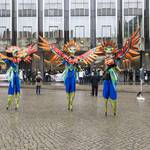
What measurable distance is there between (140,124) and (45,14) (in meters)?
41.1

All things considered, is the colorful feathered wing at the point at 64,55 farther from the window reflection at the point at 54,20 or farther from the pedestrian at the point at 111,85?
the window reflection at the point at 54,20

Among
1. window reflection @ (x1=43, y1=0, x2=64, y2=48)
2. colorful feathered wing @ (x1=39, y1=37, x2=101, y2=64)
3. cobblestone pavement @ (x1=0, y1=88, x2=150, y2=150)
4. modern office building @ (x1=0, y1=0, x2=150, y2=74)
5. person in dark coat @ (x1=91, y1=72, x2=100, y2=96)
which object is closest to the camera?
cobblestone pavement @ (x1=0, y1=88, x2=150, y2=150)

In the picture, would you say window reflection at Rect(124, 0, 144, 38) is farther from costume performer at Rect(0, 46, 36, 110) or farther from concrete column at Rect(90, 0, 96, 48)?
costume performer at Rect(0, 46, 36, 110)

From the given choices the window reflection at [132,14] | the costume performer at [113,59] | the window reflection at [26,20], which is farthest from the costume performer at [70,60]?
the window reflection at [26,20]

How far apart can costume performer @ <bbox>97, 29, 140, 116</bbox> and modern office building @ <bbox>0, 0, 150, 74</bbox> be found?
34.9 m

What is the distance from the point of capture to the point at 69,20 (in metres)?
49.6

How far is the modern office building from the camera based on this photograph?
4859cm

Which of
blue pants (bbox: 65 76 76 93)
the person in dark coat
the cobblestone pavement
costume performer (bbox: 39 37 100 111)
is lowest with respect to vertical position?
the cobblestone pavement

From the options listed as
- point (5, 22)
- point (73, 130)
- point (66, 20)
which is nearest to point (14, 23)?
point (5, 22)

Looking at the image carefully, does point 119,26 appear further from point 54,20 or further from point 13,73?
point 13,73

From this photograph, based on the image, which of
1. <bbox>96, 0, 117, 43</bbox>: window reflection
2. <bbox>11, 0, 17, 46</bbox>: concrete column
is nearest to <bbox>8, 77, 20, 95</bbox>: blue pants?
<bbox>96, 0, 117, 43</bbox>: window reflection

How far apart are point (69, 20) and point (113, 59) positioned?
123ft

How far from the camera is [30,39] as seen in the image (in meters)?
49.4

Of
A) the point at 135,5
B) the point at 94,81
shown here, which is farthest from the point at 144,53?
the point at 94,81
